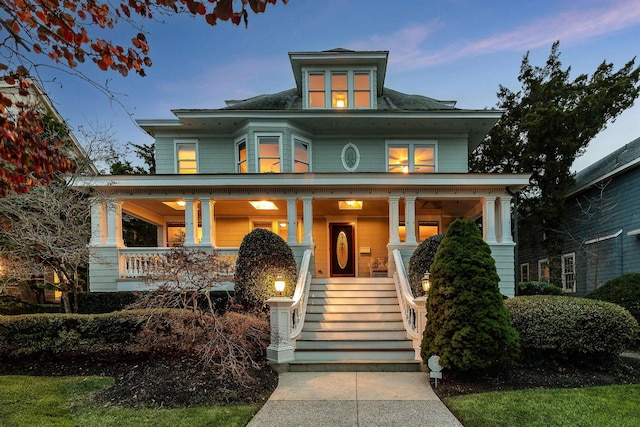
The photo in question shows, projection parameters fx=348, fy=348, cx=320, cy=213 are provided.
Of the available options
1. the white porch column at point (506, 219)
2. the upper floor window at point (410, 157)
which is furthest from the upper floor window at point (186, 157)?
the white porch column at point (506, 219)

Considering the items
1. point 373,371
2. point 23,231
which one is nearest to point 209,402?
point 373,371

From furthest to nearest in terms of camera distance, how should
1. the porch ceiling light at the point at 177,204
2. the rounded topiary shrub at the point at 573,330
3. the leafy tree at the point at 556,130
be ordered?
the leafy tree at the point at 556,130 < the porch ceiling light at the point at 177,204 < the rounded topiary shrub at the point at 573,330

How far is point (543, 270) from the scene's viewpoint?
1727 cm

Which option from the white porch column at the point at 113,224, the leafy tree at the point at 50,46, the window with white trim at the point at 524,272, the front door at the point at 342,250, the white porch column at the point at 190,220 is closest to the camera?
the leafy tree at the point at 50,46

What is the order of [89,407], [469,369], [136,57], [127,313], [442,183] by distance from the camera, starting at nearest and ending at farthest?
1. [136,57]
2. [89,407]
3. [469,369]
4. [127,313]
5. [442,183]

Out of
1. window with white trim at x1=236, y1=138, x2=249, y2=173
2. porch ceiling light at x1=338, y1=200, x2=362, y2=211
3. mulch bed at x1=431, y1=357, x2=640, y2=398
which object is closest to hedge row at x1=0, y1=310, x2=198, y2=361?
mulch bed at x1=431, y1=357, x2=640, y2=398

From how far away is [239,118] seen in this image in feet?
39.5

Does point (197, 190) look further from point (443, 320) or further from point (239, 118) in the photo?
point (443, 320)

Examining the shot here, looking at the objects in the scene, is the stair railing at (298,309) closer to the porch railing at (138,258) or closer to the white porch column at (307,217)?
the white porch column at (307,217)

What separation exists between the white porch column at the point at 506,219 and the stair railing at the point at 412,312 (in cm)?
424

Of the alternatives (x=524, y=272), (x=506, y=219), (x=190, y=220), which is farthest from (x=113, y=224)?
(x=524, y=272)

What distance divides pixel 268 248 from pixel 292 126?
228 inches

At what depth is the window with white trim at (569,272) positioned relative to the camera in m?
14.8

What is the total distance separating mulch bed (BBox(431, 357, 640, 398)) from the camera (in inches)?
203
